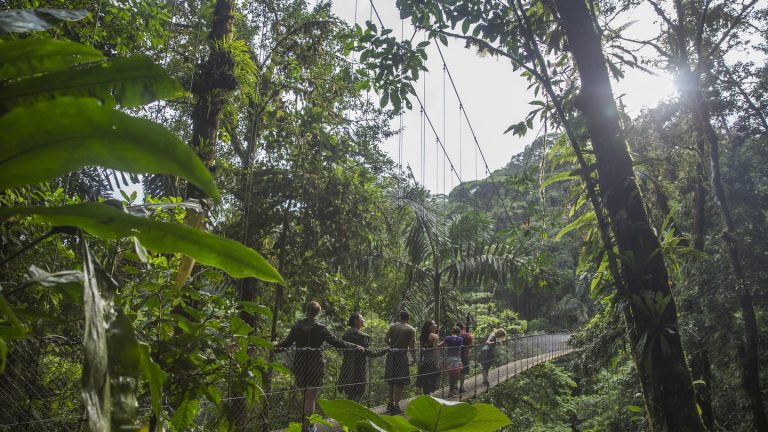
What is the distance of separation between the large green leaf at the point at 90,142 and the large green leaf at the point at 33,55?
0.12 meters

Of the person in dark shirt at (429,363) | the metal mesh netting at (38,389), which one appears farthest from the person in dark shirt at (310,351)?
the metal mesh netting at (38,389)

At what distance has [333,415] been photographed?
0.58 meters

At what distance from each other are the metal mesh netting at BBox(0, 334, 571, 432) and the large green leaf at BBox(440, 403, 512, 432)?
64cm

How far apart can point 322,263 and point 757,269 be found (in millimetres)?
6906

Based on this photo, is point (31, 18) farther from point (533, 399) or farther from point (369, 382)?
point (533, 399)

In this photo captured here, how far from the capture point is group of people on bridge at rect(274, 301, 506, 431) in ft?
11.5

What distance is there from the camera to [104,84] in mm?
569

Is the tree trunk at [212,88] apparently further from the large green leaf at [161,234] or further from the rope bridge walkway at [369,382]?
the large green leaf at [161,234]

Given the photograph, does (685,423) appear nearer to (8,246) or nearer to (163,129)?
(163,129)

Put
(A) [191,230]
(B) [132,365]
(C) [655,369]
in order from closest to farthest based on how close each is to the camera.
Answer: (B) [132,365]
(A) [191,230]
(C) [655,369]

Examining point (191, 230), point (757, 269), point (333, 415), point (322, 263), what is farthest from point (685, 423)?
point (757, 269)

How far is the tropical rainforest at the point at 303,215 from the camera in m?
0.52

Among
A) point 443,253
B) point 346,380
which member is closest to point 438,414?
point 346,380

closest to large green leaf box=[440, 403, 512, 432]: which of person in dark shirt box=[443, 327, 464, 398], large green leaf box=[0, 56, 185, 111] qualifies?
large green leaf box=[0, 56, 185, 111]
